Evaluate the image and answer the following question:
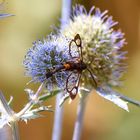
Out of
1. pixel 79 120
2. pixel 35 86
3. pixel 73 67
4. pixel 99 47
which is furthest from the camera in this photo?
pixel 35 86

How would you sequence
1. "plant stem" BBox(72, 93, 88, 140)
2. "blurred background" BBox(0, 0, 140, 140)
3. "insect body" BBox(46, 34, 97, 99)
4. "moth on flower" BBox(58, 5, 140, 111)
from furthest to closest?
"blurred background" BBox(0, 0, 140, 140) < "moth on flower" BBox(58, 5, 140, 111) < "plant stem" BBox(72, 93, 88, 140) < "insect body" BBox(46, 34, 97, 99)

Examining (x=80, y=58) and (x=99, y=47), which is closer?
(x=80, y=58)

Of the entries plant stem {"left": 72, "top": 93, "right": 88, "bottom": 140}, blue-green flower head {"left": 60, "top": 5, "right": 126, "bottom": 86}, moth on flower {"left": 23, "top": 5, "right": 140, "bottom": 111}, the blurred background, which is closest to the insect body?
moth on flower {"left": 23, "top": 5, "right": 140, "bottom": 111}

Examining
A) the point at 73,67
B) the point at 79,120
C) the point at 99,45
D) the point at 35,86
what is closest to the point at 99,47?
the point at 99,45

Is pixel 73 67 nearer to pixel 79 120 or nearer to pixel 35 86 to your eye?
pixel 79 120

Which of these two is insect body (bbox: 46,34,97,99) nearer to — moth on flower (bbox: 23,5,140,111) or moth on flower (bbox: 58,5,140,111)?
moth on flower (bbox: 23,5,140,111)
